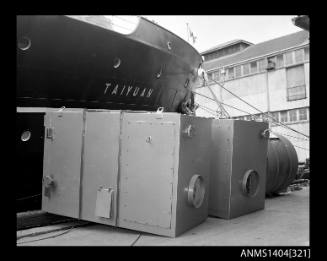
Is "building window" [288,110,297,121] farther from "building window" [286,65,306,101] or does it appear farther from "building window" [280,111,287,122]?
"building window" [286,65,306,101]

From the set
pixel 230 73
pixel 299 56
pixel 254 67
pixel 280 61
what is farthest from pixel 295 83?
pixel 230 73

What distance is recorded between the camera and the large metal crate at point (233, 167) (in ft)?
16.0

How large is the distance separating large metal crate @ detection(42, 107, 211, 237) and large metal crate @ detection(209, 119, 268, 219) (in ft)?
1.42

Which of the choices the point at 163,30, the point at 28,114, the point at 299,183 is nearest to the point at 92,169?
the point at 28,114

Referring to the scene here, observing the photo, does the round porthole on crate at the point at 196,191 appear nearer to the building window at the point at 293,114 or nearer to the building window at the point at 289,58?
the building window at the point at 293,114

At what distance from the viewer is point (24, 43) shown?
4.98 meters

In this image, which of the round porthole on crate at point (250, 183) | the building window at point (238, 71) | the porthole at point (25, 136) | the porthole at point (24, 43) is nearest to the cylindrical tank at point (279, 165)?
the round porthole on crate at point (250, 183)

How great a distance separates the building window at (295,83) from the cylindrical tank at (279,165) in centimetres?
1707

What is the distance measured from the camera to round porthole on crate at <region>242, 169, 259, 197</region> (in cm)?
505

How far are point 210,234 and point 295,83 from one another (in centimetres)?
2133

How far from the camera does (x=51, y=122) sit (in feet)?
15.8

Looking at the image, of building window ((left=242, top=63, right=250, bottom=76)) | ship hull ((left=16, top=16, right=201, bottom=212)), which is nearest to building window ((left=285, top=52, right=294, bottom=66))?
building window ((left=242, top=63, right=250, bottom=76))
